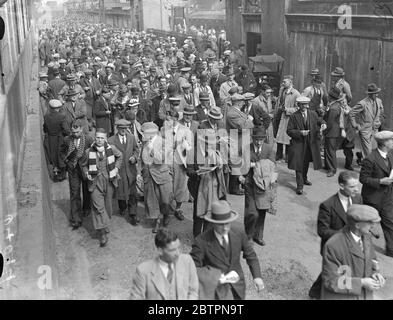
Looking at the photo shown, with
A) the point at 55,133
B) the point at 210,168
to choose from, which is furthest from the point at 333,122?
the point at 55,133

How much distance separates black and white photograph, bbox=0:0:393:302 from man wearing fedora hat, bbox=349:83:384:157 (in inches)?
1.1

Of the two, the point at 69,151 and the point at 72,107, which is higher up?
the point at 72,107

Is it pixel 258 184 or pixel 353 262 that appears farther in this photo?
pixel 258 184

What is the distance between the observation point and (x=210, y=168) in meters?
7.50

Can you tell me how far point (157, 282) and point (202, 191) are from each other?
3.56m

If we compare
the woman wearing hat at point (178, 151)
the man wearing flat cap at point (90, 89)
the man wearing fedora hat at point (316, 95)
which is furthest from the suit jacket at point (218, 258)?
the man wearing flat cap at point (90, 89)

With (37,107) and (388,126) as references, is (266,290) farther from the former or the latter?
(37,107)

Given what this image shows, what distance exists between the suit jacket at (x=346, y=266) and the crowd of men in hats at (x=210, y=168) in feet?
0.04

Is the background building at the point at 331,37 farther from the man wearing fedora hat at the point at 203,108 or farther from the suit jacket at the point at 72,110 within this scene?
the suit jacket at the point at 72,110

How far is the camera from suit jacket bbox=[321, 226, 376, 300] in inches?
177

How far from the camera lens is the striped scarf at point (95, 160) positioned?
7730mm

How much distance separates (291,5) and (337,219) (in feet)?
48.5

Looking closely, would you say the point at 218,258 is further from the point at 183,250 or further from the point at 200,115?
the point at 200,115

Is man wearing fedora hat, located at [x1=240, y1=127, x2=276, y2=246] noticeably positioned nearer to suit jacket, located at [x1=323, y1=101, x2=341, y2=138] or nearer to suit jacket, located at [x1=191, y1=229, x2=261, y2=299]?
suit jacket, located at [x1=191, y1=229, x2=261, y2=299]
